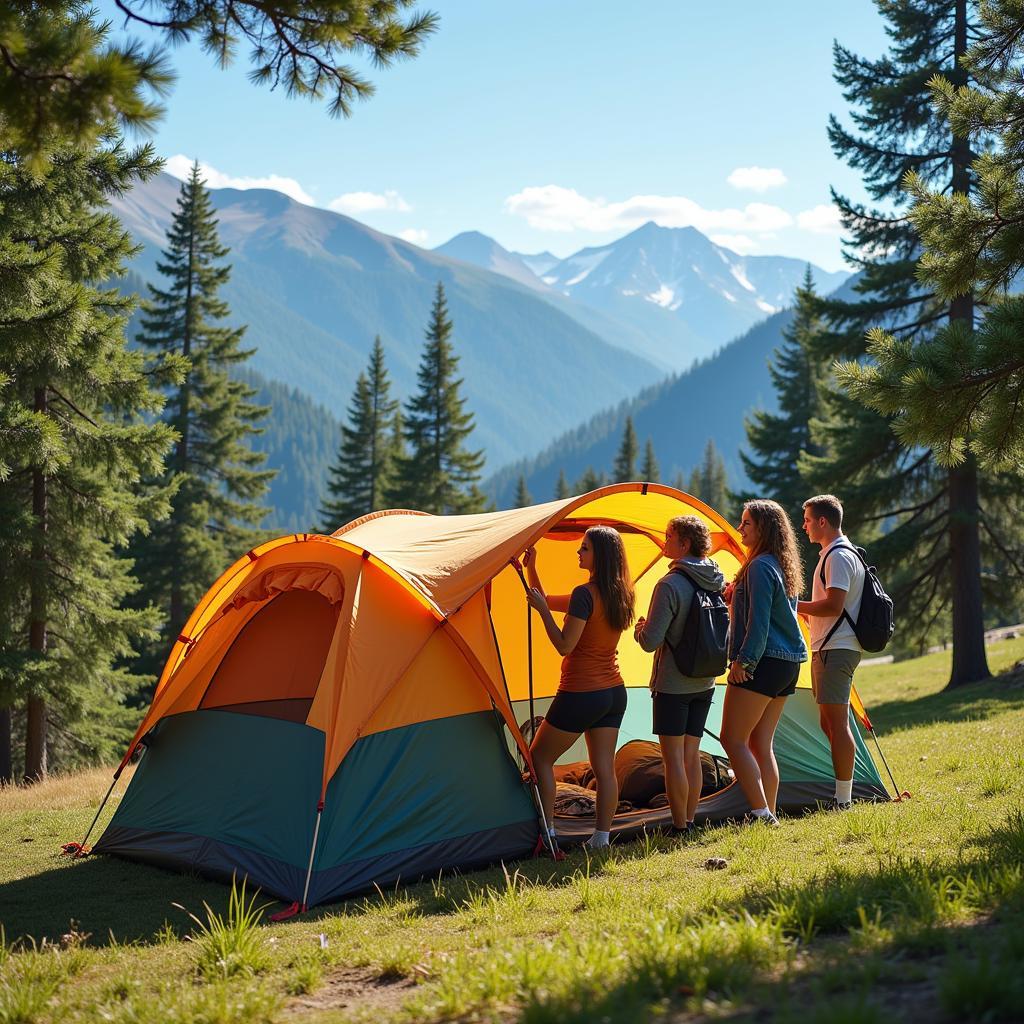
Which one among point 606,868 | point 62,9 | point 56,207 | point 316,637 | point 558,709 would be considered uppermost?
point 56,207

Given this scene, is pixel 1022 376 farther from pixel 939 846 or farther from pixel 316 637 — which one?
pixel 316 637

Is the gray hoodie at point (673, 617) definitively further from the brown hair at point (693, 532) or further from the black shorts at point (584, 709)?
the black shorts at point (584, 709)

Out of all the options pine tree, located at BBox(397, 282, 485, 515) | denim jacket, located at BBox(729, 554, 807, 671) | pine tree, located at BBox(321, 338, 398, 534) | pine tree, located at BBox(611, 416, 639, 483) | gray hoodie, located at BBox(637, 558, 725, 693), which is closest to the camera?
denim jacket, located at BBox(729, 554, 807, 671)

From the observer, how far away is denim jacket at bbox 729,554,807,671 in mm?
6512

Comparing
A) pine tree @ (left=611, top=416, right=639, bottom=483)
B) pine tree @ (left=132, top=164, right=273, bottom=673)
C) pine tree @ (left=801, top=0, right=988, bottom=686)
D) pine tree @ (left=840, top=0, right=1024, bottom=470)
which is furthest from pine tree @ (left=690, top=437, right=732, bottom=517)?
pine tree @ (left=840, top=0, right=1024, bottom=470)

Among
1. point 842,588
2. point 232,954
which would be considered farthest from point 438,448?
point 232,954

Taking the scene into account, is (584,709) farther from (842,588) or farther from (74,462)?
(74,462)

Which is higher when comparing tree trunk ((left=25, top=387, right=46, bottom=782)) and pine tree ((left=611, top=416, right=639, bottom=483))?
pine tree ((left=611, top=416, right=639, bottom=483))

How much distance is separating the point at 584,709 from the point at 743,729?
104 cm

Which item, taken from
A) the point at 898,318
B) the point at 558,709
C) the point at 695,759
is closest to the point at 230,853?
the point at 558,709

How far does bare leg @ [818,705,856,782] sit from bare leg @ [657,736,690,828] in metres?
1.13

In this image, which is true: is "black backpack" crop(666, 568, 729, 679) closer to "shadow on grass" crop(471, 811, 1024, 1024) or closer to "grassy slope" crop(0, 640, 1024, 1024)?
"grassy slope" crop(0, 640, 1024, 1024)

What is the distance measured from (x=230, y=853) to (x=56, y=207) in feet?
31.2

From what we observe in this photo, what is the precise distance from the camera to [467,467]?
113 ft
